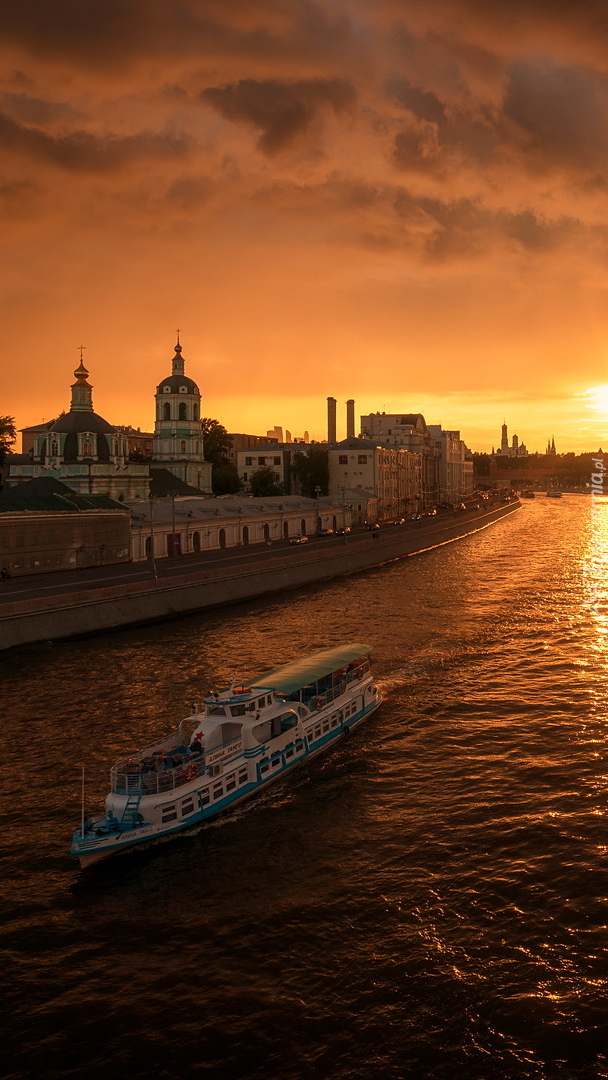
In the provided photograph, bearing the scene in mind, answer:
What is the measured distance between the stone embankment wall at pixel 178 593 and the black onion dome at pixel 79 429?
89.9ft

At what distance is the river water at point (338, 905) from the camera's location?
616 inches

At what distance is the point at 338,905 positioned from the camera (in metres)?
20.1

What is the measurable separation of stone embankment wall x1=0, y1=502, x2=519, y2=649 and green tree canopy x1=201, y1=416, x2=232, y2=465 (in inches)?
2795

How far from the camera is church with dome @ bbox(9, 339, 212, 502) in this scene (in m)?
95.6

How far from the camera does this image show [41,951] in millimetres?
18594

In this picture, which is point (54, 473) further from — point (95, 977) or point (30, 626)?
point (95, 977)

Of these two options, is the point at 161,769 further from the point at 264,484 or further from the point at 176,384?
the point at 264,484

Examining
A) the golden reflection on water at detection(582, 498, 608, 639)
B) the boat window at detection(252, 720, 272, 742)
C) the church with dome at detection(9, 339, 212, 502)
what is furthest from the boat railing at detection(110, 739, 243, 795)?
the church with dome at detection(9, 339, 212, 502)

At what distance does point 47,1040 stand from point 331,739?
1704cm

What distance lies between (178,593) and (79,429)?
46.8 metres

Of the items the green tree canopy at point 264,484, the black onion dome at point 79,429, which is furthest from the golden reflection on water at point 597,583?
the black onion dome at point 79,429

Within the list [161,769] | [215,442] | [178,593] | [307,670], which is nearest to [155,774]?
[161,769]

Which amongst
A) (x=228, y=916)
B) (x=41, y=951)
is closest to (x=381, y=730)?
(x=228, y=916)

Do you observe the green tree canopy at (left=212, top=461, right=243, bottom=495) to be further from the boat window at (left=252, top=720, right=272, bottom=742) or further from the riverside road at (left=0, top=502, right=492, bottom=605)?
the boat window at (left=252, top=720, right=272, bottom=742)
